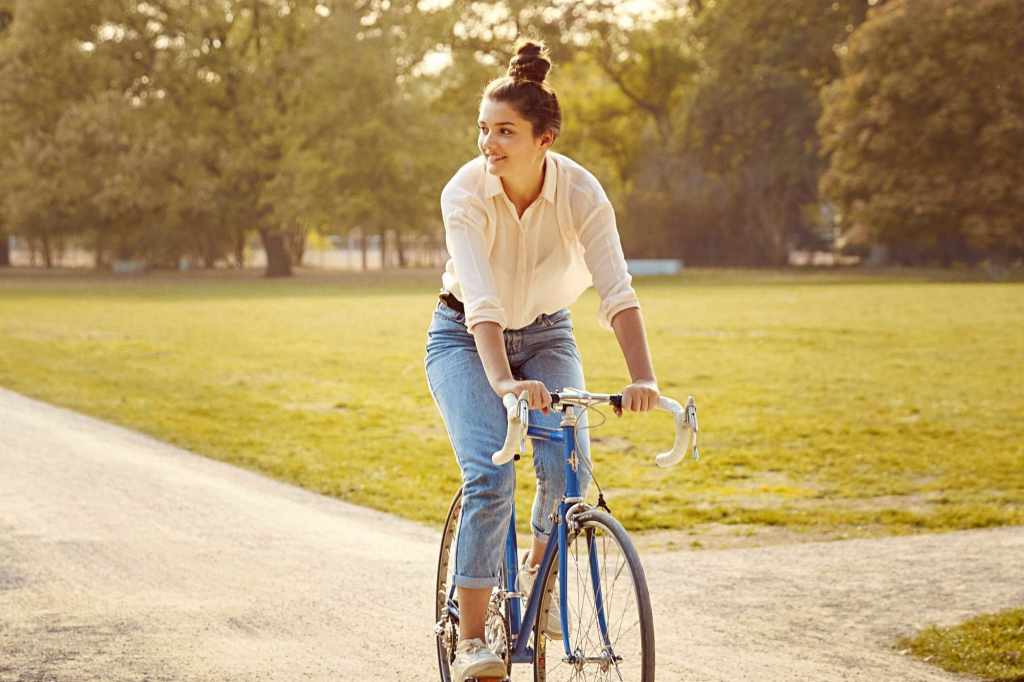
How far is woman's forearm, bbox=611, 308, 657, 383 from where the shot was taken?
13.8 ft

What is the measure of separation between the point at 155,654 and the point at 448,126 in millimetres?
58556

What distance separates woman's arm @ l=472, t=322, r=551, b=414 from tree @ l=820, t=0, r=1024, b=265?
168ft

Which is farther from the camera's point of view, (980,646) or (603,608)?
(980,646)

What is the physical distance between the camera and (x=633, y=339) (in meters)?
4.29

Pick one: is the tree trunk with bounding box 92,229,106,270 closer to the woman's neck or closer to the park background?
the park background

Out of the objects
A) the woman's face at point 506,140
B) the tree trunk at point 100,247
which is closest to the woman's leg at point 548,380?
the woman's face at point 506,140

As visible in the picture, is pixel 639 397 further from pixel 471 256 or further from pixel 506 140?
pixel 506 140

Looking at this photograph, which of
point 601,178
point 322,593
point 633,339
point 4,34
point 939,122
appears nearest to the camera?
point 633,339

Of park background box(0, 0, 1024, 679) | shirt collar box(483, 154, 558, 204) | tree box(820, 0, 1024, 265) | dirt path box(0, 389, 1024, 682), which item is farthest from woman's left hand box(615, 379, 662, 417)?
tree box(820, 0, 1024, 265)

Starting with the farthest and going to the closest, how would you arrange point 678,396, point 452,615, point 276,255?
1. point 276,255
2. point 678,396
3. point 452,615

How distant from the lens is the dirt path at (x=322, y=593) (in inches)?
219

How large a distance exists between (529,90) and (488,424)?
0.95m

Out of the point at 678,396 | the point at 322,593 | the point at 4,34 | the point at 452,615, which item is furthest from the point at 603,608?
the point at 4,34

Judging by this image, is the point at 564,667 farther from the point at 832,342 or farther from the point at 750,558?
the point at 832,342
